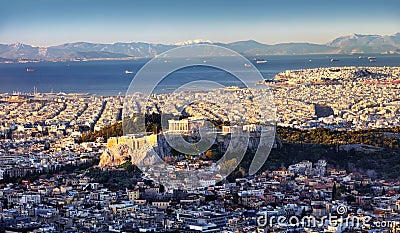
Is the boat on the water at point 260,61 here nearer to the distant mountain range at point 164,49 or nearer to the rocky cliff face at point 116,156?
the distant mountain range at point 164,49

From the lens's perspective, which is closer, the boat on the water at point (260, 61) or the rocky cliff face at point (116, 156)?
the rocky cliff face at point (116, 156)

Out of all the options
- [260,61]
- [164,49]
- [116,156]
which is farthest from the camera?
[260,61]

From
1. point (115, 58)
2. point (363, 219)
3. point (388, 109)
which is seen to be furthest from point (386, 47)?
point (363, 219)

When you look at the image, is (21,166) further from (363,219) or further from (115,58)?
(115,58)

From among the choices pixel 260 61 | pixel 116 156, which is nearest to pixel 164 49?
pixel 260 61

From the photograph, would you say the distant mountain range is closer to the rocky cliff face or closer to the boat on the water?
the boat on the water

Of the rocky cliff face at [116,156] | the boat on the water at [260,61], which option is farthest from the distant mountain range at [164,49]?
the rocky cliff face at [116,156]

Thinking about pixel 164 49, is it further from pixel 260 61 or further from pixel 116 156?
pixel 116 156

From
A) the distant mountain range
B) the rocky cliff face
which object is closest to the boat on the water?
the distant mountain range
